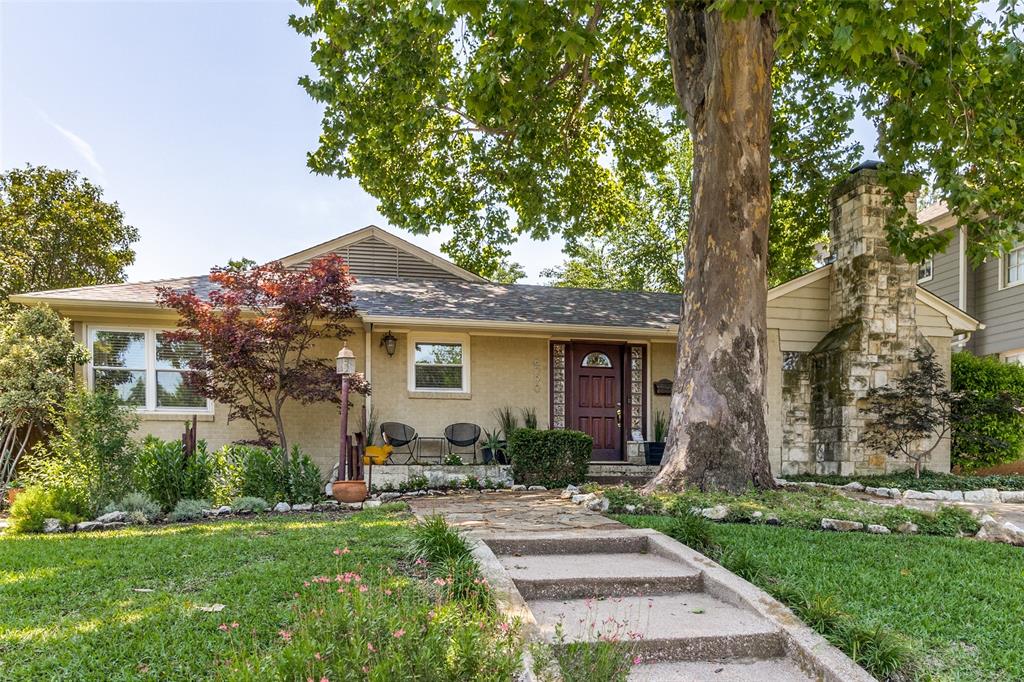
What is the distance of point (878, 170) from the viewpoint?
35.6ft

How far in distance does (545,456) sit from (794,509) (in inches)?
153

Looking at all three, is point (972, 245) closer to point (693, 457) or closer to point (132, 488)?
point (693, 457)

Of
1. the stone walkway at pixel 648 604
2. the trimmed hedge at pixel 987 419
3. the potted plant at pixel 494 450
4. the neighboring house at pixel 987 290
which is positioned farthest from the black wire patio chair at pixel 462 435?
the neighboring house at pixel 987 290

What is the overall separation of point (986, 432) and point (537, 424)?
7740mm

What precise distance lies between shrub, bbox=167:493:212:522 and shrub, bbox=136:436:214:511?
347 mm

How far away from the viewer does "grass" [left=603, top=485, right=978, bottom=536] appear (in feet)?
20.6

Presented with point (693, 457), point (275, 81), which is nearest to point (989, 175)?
point (693, 457)

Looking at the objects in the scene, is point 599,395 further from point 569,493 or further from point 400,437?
point 569,493

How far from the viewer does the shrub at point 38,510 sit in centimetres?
655

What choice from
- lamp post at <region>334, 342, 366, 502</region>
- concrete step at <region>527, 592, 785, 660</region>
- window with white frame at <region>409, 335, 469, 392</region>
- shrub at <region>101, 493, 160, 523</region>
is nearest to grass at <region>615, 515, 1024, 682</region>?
concrete step at <region>527, 592, 785, 660</region>

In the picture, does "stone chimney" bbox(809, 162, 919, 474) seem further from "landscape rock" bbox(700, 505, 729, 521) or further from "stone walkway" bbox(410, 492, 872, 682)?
"stone walkway" bbox(410, 492, 872, 682)

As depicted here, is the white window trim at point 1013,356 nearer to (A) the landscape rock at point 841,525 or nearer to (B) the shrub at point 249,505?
(A) the landscape rock at point 841,525

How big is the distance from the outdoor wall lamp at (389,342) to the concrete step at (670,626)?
23.9 ft

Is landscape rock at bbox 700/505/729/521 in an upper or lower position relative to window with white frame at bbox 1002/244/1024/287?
lower
